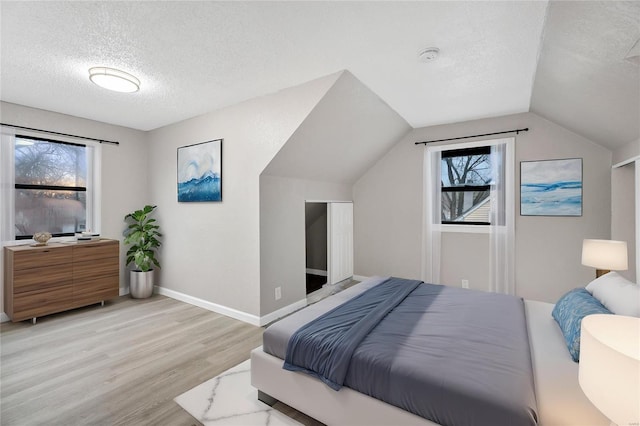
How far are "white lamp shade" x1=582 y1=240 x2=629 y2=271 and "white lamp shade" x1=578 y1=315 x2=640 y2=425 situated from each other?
5.81 feet

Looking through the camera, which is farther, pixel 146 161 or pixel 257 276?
pixel 146 161

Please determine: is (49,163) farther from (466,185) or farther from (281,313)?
(466,185)

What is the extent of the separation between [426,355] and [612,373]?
84cm

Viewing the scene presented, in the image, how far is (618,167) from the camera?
300 cm

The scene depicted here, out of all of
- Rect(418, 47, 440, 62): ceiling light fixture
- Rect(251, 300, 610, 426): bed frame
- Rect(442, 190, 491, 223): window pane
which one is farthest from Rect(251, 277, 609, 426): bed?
Rect(418, 47, 440, 62): ceiling light fixture

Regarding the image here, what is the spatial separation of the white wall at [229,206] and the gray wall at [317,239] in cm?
209

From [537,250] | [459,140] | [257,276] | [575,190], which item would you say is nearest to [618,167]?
[575,190]

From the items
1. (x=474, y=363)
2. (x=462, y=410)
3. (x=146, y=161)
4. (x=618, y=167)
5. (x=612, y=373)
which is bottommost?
(x=462, y=410)

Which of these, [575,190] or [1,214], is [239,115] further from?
[575,190]

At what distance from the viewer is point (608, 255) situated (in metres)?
2.29

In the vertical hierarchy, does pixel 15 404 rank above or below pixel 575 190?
below

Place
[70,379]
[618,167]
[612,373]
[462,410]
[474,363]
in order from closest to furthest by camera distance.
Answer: [612,373] → [462,410] → [474,363] → [70,379] → [618,167]

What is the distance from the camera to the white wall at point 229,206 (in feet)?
10.1

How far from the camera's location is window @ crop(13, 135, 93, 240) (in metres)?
3.54
